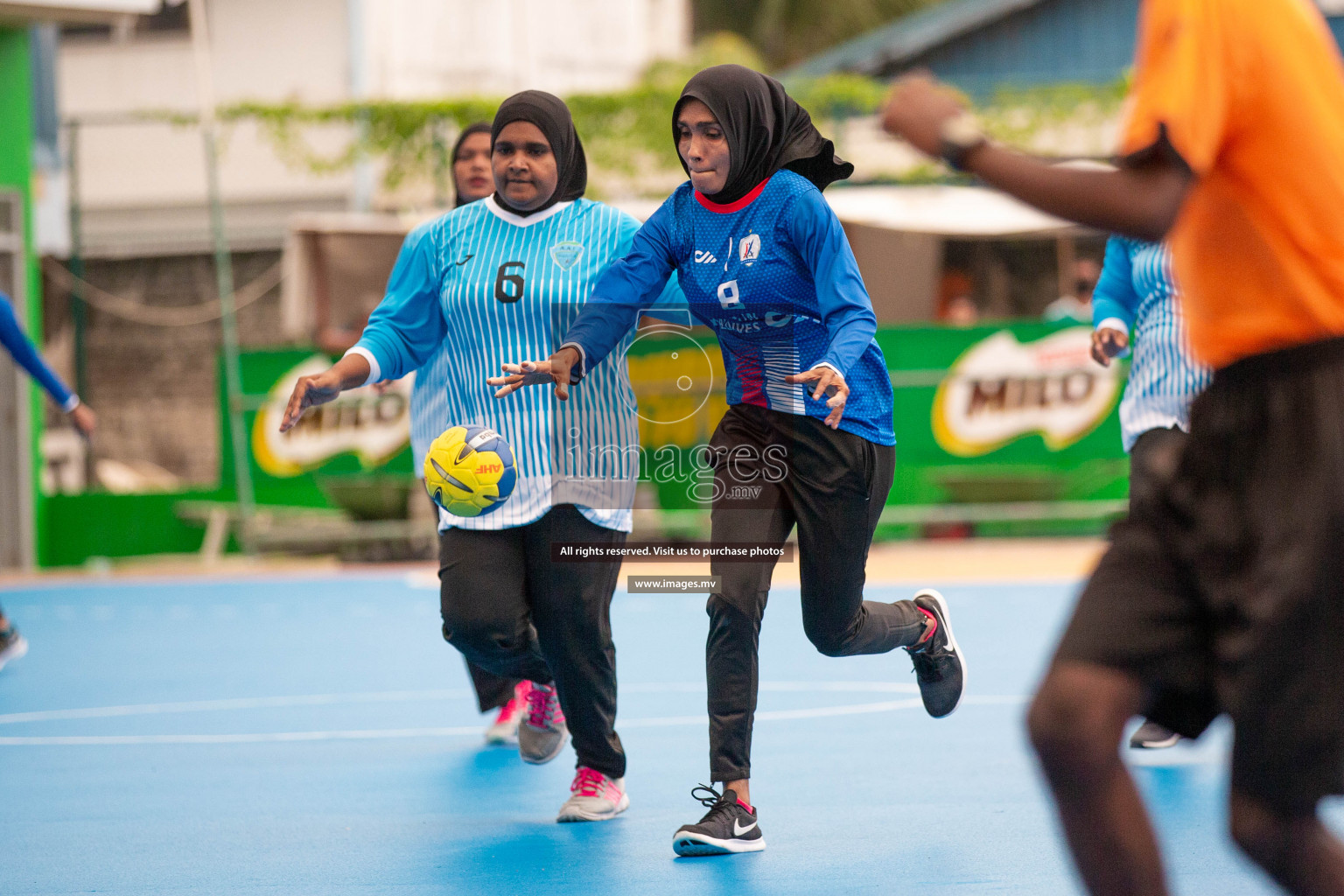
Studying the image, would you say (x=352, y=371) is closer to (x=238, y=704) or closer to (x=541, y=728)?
(x=541, y=728)

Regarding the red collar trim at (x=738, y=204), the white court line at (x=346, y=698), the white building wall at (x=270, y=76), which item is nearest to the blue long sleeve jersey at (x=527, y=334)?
the red collar trim at (x=738, y=204)

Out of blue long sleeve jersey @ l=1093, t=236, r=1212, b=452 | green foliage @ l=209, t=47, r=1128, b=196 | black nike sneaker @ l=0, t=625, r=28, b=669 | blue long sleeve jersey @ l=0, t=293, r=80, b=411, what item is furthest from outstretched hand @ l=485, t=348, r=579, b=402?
green foliage @ l=209, t=47, r=1128, b=196

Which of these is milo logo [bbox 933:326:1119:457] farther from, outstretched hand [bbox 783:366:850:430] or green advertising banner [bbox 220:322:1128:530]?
outstretched hand [bbox 783:366:850:430]

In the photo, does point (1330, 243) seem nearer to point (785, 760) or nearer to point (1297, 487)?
point (1297, 487)

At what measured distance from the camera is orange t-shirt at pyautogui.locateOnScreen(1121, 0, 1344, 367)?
2.39m

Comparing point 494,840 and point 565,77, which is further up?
point 565,77

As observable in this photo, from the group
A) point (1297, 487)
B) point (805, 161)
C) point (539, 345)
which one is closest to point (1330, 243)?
point (1297, 487)

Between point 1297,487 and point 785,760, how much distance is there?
3.34 metres

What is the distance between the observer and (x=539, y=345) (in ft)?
15.6

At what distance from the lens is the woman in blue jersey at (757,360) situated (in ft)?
14.0

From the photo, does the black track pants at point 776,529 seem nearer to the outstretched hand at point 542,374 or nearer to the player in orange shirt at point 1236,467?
the outstretched hand at point 542,374

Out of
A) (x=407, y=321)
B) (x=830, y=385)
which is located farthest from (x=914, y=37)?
(x=830, y=385)

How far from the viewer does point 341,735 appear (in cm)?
630

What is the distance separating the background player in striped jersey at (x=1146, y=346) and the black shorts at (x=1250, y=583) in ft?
9.00
